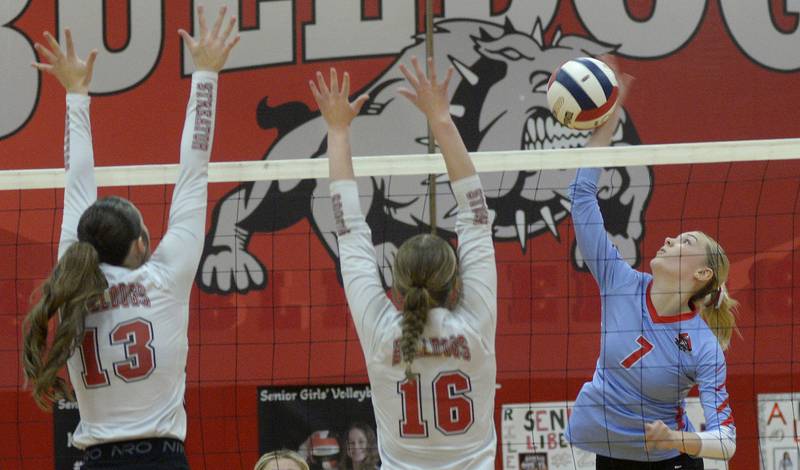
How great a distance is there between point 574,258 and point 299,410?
179 cm

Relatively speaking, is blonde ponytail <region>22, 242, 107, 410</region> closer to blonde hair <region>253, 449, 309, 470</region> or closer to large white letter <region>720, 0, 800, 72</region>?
blonde hair <region>253, 449, 309, 470</region>

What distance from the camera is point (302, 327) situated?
6.66 metres

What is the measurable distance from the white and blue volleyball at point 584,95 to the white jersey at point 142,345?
1854mm

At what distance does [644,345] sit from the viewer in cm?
468

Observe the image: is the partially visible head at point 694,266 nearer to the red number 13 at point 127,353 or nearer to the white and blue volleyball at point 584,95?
the white and blue volleyball at point 584,95

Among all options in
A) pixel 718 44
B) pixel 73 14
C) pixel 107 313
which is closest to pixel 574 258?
pixel 718 44

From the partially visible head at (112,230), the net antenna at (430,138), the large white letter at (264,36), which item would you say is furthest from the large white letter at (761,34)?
the partially visible head at (112,230)

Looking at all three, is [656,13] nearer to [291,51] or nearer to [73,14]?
[291,51]

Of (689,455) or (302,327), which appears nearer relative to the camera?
(689,455)

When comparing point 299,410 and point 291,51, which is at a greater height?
point 291,51

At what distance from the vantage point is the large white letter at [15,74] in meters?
6.81

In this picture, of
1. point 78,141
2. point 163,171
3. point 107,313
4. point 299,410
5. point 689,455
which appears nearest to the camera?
point 107,313

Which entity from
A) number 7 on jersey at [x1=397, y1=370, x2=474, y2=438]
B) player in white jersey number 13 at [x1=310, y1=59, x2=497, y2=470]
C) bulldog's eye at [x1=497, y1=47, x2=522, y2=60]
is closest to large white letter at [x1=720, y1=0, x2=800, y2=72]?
bulldog's eye at [x1=497, y1=47, x2=522, y2=60]

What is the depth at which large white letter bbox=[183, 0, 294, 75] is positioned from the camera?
6.79 meters
